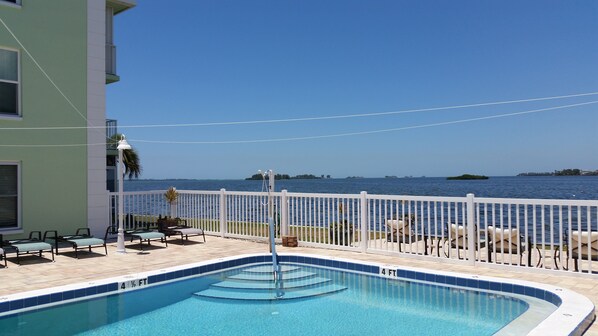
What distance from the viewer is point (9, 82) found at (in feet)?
31.9

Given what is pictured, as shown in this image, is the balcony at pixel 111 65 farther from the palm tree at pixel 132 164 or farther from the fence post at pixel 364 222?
the palm tree at pixel 132 164

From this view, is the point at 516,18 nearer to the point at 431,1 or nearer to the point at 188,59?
the point at 431,1

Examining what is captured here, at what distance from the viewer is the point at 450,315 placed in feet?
18.5

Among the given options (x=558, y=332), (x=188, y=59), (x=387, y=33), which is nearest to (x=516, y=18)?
(x=387, y=33)

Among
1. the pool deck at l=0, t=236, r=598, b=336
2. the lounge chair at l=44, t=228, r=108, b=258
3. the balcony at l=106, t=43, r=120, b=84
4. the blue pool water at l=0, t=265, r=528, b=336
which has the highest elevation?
the balcony at l=106, t=43, r=120, b=84

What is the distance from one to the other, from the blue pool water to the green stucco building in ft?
16.2

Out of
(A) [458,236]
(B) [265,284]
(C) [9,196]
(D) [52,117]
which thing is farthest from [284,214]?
(C) [9,196]

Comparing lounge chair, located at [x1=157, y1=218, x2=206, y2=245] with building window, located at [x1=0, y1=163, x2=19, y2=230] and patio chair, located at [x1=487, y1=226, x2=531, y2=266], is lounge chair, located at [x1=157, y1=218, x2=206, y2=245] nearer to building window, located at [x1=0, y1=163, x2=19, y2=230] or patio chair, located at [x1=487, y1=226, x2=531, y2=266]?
building window, located at [x1=0, y1=163, x2=19, y2=230]

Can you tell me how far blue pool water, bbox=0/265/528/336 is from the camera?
5.23 metres

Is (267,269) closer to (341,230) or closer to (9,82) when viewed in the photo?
→ (341,230)

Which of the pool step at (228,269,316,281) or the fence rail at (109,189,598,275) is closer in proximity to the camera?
the fence rail at (109,189,598,275)

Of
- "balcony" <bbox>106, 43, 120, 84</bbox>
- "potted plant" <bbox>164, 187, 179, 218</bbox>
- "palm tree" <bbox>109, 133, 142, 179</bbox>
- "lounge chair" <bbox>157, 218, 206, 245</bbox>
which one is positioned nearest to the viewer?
"lounge chair" <bbox>157, 218, 206, 245</bbox>

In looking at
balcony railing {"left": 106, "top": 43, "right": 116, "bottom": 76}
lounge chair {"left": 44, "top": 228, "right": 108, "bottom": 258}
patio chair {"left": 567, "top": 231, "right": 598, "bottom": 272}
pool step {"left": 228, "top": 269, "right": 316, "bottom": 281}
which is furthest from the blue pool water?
balcony railing {"left": 106, "top": 43, "right": 116, "bottom": 76}

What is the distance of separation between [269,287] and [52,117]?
21.7 ft
